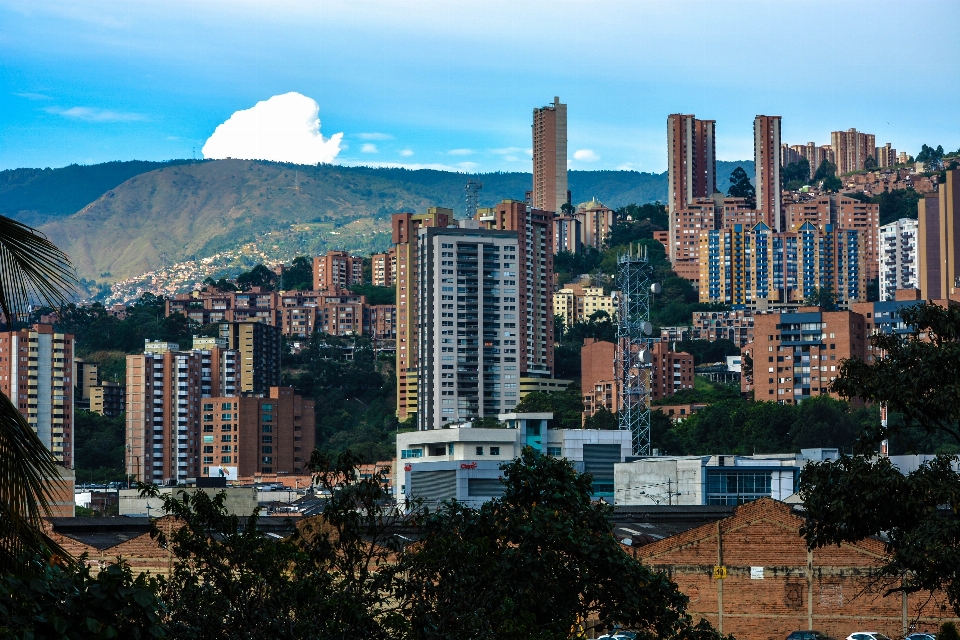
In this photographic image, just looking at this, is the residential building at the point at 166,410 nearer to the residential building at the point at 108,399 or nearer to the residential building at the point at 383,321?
the residential building at the point at 108,399

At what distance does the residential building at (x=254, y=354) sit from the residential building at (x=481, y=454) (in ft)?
195

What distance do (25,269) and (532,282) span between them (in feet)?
494

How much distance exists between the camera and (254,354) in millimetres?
158375

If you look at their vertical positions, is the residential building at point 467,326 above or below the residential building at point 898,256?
below

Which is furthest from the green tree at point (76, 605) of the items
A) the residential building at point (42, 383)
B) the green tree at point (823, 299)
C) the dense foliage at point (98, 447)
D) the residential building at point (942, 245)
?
the residential building at point (942, 245)

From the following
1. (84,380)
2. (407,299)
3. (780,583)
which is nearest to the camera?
(780,583)

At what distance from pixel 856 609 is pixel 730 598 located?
302cm

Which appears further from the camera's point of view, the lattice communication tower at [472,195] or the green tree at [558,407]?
the lattice communication tower at [472,195]

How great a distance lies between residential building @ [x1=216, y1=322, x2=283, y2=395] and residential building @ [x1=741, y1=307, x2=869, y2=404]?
49646 millimetres

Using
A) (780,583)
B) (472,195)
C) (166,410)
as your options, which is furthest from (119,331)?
(780,583)

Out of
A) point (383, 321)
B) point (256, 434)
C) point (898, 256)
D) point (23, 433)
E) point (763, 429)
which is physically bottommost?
point (256, 434)

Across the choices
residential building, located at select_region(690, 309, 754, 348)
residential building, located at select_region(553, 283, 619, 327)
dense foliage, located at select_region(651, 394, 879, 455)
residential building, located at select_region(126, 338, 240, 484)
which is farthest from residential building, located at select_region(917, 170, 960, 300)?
residential building, located at select_region(126, 338, 240, 484)

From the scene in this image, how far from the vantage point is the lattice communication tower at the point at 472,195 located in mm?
164000

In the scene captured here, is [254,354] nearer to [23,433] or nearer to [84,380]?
[84,380]
